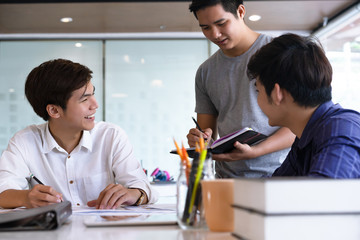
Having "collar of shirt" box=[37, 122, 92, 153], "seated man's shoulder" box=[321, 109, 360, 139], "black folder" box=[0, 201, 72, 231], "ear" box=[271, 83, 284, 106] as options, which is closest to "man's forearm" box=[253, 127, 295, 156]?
"ear" box=[271, 83, 284, 106]

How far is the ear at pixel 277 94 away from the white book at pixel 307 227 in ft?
2.17

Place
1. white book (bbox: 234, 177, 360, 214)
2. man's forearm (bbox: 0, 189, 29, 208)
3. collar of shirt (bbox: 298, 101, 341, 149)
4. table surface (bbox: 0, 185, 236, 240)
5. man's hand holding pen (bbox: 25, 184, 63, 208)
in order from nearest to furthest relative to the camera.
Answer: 1. white book (bbox: 234, 177, 360, 214)
2. table surface (bbox: 0, 185, 236, 240)
3. collar of shirt (bbox: 298, 101, 341, 149)
4. man's hand holding pen (bbox: 25, 184, 63, 208)
5. man's forearm (bbox: 0, 189, 29, 208)

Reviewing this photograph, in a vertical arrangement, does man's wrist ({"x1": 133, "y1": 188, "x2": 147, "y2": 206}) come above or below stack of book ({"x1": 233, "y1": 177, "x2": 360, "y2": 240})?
below

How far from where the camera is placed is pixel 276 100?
1.47 metres

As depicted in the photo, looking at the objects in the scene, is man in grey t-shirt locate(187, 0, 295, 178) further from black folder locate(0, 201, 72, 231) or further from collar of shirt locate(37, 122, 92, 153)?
black folder locate(0, 201, 72, 231)

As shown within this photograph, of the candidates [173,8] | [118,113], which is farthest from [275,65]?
[118,113]

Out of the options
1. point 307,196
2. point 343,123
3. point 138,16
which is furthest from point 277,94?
point 138,16

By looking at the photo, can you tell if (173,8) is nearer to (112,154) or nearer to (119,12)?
(119,12)

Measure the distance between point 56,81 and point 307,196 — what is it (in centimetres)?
158

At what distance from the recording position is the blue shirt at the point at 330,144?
1156mm

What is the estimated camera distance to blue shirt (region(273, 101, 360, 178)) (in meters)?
1.16

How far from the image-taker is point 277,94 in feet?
4.77

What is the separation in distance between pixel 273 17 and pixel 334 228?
4.11 meters

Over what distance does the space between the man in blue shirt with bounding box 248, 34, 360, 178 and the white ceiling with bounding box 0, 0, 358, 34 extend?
2.87 m
